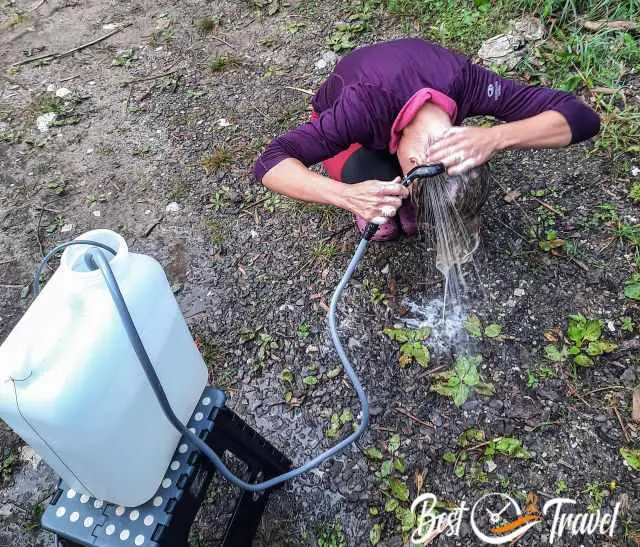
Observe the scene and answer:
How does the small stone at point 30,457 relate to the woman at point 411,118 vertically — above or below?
below

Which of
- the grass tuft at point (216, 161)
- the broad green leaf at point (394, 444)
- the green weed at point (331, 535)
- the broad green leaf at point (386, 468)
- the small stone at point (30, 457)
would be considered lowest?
the broad green leaf at point (386, 468)

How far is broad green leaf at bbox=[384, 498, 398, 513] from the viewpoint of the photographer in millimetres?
1942

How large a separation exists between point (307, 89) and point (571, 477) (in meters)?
2.75

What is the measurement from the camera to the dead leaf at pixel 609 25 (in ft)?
10.6

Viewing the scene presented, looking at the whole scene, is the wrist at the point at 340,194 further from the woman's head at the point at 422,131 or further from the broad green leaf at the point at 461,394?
the broad green leaf at the point at 461,394

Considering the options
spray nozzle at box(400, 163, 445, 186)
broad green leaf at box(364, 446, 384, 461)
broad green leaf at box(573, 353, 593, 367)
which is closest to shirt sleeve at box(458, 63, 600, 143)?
spray nozzle at box(400, 163, 445, 186)

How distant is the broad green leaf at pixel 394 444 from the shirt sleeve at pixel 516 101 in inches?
53.5

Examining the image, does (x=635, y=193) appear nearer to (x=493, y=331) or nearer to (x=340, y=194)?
(x=493, y=331)

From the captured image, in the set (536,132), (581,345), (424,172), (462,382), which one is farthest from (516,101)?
(462,382)

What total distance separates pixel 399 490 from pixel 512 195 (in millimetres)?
1591

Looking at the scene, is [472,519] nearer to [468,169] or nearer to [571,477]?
[571,477]

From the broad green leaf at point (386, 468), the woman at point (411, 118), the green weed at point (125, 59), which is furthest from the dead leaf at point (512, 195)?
the green weed at point (125, 59)

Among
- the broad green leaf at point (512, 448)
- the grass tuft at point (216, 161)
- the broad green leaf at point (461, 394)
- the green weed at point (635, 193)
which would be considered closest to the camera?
the broad green leaf at point (512, 448)

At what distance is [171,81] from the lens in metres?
3.77
